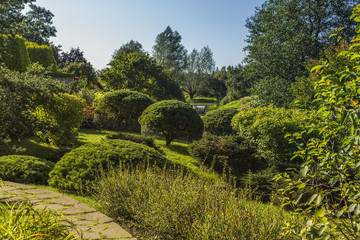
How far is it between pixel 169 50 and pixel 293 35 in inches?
1385

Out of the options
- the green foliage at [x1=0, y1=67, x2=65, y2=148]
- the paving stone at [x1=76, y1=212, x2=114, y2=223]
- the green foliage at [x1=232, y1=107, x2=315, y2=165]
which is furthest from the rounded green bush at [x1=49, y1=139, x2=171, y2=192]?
the green foliage at [x1=232, y1=107, x2=315, y2=165]

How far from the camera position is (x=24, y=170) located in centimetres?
590

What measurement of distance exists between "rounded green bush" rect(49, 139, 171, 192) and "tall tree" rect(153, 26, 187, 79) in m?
42.2

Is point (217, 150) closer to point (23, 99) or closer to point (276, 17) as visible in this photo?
point (23, 99)

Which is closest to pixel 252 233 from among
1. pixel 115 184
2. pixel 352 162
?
pixel 352 162

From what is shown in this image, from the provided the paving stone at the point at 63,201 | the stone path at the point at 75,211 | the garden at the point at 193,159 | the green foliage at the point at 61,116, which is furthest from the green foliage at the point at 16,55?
the paving stone at the point at 63,201

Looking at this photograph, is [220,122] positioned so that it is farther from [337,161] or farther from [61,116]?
[337,161]

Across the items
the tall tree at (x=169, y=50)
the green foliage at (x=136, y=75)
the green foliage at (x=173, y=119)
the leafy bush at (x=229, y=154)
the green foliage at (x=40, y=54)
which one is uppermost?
the tall tree at (x=169, y=50)

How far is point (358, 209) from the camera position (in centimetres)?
157

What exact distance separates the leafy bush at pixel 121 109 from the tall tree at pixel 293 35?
23.4 ft

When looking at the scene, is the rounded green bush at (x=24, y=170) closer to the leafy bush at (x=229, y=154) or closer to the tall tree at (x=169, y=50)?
the leafy bush at (x=229, y=154)

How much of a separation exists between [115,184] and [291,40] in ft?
44.9

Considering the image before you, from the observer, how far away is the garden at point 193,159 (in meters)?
2.18

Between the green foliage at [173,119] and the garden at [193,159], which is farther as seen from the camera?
the green foliage at [173,119]
